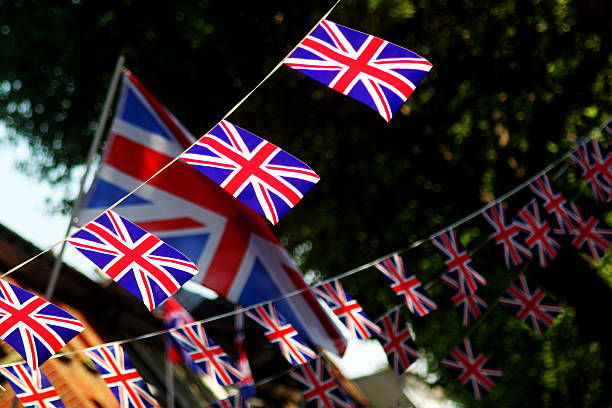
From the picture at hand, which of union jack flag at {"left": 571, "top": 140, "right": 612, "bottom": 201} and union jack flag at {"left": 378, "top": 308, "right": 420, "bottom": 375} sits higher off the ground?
union jack flag at {"left": 571, "top": 140, "right": 612, "bottom": 201}

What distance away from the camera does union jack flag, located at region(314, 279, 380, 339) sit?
612 centimetres

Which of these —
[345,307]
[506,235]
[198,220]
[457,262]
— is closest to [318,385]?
[345,307]

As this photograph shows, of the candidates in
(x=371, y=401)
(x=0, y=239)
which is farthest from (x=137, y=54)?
(x=371, y=401)

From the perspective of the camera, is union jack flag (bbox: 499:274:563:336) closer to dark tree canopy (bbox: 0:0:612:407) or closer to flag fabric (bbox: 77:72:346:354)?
dark tree canopy (bbox: 0:0:612:407)

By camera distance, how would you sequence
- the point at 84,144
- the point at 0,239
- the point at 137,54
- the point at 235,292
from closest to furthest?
the point at 235,292 → the point at 0,239 → the point at 137,54 → the point at 84,144

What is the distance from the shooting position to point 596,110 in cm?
912

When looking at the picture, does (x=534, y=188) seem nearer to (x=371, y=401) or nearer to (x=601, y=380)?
(x=601, y=380)

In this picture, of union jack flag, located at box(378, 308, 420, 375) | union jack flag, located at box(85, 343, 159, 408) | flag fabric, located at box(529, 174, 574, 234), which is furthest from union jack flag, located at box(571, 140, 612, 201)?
union jack flag, located at box(85, 343, 159, 408)

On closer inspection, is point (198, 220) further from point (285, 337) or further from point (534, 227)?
point (534, 227)

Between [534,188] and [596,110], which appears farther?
[596,110]

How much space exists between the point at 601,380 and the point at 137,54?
371 inches

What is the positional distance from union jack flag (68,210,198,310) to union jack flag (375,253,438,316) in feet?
9.74

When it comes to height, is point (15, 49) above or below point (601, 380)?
above

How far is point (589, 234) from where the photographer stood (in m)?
6.87
